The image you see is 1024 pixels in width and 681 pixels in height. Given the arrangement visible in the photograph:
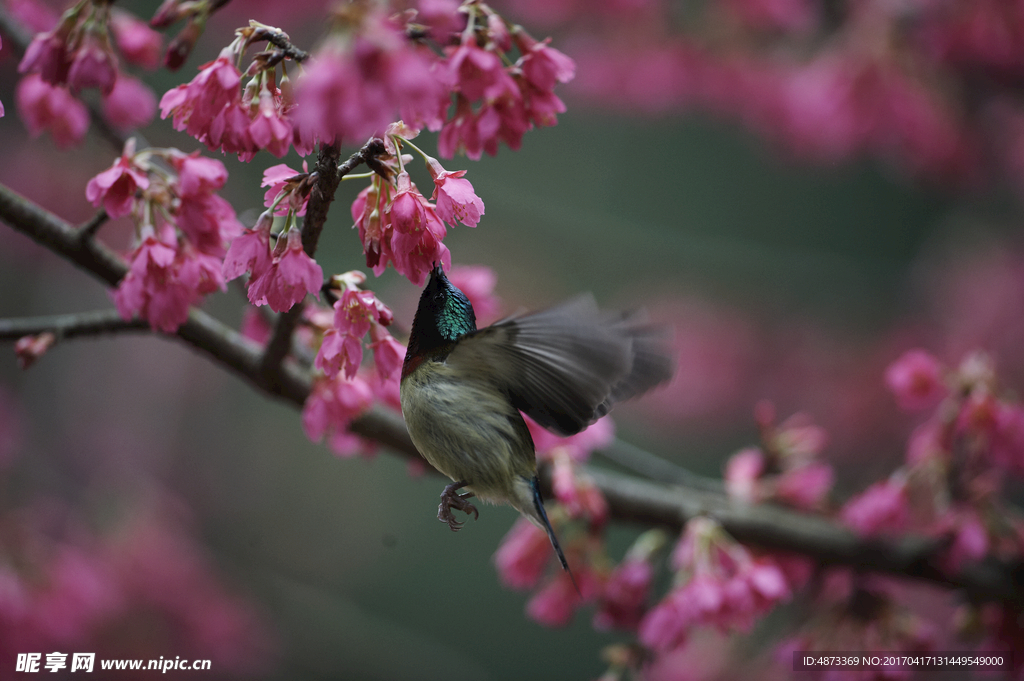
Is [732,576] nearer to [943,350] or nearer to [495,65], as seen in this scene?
[495,65]

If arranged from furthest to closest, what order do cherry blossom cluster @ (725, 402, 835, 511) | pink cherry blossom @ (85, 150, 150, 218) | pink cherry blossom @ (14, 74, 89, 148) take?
cherry blossom cluster @ (725, 402, 835, 511) < pink cherry blossom @ (14, 74, 89, 148) < pink cherry blossom @ (85, 150, 150, 218)

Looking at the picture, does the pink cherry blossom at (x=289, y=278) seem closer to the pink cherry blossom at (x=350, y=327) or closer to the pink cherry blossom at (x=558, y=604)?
the pink cherry blossom at (x=350, y=327)

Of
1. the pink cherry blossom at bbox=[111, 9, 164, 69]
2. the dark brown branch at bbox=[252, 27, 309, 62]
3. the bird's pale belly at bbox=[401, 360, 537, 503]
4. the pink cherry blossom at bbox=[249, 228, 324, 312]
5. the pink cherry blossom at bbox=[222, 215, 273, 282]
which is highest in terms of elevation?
the pink cherry blossom at bbox=[111, 9, 164, 69]

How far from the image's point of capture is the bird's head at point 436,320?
812 millimetres

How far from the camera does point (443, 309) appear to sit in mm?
821

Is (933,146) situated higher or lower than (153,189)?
higher

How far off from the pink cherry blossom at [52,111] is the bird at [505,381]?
2.12ft

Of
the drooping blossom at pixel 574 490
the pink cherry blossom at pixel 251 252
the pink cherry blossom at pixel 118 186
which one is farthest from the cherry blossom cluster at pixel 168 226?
the drooping blossom at pixel 574 490

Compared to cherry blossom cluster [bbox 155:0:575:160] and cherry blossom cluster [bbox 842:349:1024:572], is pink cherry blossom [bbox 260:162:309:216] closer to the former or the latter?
cherry blossom cluster [bbox 155:0:575:160]

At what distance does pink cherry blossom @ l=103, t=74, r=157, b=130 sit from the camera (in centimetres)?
112

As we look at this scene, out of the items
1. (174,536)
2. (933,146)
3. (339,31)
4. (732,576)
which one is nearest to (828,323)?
(933,146)

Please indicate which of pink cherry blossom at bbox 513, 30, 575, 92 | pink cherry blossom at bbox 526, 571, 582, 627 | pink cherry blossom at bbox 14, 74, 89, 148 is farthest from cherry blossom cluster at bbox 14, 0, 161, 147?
pink cherry blossom at bbox 526, 571, 582, 627

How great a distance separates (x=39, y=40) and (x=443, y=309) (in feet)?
1.61

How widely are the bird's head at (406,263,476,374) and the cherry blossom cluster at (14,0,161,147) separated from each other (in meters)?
0.38
